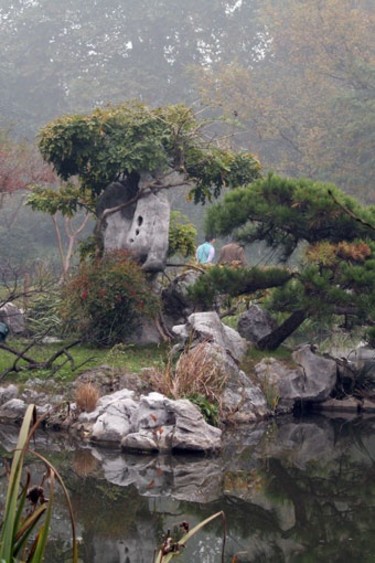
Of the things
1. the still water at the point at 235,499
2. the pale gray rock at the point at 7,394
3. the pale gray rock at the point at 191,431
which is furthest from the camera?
the pale gray rock at the point at 7,394

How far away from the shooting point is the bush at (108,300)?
11.6 metres

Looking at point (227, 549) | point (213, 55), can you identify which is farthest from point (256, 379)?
point (213, 55)

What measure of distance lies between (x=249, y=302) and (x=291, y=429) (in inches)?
150

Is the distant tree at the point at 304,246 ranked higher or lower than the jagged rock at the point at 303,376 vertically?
higher

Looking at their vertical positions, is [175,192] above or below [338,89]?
below

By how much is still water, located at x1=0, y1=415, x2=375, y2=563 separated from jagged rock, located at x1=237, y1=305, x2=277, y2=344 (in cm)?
297

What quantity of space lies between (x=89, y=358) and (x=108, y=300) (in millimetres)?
1027

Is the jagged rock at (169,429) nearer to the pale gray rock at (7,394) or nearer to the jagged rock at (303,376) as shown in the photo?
the pale gray rock at (7,394)

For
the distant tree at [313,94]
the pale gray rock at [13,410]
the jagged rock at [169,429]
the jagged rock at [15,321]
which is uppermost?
the jagged rock at [169,429]

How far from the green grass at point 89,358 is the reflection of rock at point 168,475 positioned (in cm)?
197

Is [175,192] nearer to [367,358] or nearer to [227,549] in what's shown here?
[367,358]

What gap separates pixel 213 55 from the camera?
1410 inches

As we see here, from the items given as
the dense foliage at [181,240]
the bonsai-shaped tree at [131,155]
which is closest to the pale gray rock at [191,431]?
the bonsai-shaped tree at [131,155]

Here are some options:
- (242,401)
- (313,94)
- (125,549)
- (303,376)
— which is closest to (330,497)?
(125,549)
